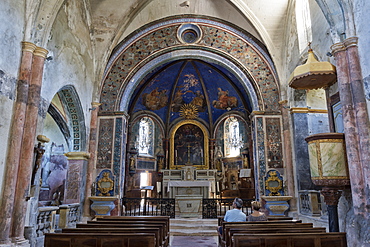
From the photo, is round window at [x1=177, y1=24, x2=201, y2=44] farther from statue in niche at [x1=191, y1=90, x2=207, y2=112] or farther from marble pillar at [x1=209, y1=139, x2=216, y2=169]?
marble pillar at [x1=209, y1=139, x2=216, y2=169]

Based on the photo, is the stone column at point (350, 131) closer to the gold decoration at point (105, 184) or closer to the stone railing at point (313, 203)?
the stone railing at point (313, 203)

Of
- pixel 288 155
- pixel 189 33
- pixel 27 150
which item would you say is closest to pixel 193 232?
pixel 288 155

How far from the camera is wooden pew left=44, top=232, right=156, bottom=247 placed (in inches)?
166

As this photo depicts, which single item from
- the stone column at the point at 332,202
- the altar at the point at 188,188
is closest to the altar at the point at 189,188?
the altar at the point at 188,188

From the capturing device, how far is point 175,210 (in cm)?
1197

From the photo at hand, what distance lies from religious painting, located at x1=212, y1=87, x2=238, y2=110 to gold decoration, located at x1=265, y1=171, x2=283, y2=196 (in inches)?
272

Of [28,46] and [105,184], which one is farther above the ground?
[28,46]

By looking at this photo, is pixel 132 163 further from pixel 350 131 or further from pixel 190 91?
pixel 350 131

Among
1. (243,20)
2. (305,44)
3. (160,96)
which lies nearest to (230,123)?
(160,96)

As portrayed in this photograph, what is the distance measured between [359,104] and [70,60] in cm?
836

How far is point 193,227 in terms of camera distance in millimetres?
10062

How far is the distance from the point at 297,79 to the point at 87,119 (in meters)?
7.68

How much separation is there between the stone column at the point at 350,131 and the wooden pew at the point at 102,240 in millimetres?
4024

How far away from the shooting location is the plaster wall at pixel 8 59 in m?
6.12
